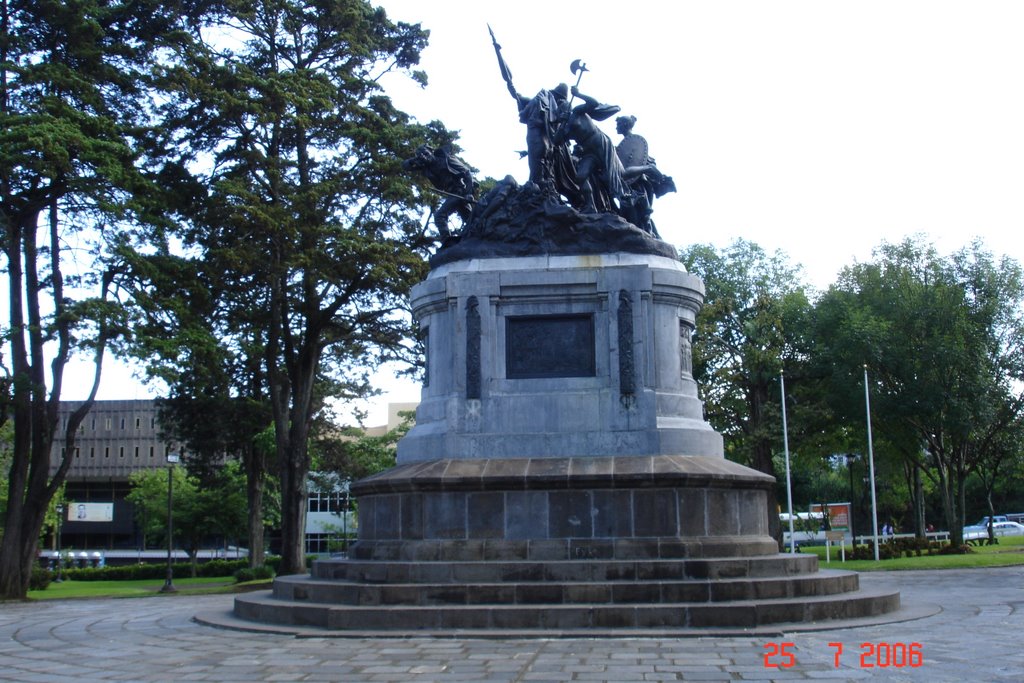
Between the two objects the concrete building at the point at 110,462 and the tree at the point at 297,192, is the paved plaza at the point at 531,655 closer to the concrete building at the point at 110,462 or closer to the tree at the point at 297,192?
the tree at the point at 297,192

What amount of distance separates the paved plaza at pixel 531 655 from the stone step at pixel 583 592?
110 cm

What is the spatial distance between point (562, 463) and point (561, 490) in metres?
0.73

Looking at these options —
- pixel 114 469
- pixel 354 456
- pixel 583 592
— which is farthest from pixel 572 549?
pixel 114 469

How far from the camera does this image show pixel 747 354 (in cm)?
4722

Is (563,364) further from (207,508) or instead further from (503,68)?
(207,508)

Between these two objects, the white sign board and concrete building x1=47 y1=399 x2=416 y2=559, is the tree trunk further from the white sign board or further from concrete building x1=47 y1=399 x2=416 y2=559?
the white sign board

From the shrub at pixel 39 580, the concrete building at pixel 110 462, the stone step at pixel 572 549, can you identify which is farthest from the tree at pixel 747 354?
the concrete building at pixel 110 462

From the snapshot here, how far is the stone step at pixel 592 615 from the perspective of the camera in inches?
509

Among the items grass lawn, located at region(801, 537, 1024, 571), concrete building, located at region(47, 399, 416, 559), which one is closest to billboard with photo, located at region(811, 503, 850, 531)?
grass lawn, located at region(801, 537, 1024, 571)

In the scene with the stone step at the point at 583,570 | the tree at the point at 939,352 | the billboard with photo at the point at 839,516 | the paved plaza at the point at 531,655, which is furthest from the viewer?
the tree at the point at 939,352

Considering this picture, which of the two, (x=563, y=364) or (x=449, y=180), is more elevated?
(x=449, y=180)

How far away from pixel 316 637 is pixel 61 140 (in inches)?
661

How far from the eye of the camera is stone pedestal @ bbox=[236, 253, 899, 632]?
44.6 ft

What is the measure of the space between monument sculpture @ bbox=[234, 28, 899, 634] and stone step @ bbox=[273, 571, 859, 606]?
0.03 meters
